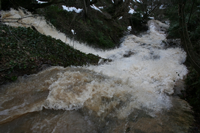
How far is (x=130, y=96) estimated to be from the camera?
5.12 m

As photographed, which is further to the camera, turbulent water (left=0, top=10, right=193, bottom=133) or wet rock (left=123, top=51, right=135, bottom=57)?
wet rock (left=123, top=51, right=135, bottom=57)

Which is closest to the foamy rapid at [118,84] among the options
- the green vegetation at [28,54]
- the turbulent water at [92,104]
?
the turbulent water at [92,104]

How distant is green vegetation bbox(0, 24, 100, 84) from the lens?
16.1 feet

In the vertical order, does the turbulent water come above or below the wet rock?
below

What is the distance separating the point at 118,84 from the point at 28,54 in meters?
4.35

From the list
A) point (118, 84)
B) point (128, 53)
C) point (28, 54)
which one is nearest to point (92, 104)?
point (118, 84)

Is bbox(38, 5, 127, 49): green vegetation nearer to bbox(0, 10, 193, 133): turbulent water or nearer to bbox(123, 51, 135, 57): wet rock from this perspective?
bbox(123, 51, 135, 57): wet rock

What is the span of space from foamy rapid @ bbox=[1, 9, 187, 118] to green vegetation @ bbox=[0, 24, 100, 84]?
0.58 m

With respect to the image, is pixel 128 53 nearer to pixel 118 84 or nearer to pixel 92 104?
pixel 118 84

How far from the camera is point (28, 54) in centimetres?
562

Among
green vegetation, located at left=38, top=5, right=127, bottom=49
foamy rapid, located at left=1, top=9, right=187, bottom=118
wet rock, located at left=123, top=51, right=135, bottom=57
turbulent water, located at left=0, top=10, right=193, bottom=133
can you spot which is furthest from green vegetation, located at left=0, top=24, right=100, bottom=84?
green vegetation, located at left=38, top=5, right=127, bottom=49

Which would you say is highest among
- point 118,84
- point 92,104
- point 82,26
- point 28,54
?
point 82,26

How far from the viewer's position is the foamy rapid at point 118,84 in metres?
4.29

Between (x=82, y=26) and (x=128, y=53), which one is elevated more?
(x=82, y=26)
